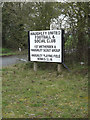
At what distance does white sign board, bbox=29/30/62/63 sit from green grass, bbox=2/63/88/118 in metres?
0.98

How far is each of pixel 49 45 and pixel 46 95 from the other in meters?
3.37

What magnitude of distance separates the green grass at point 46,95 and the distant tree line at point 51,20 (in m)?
1.59

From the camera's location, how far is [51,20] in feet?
36.7

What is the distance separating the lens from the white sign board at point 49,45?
9.55 m

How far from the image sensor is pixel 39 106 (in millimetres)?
5793

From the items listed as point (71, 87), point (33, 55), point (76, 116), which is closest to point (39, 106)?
point (76, 116)

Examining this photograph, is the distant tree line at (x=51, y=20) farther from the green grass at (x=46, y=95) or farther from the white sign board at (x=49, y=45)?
the green grass at (x=46, y=95)

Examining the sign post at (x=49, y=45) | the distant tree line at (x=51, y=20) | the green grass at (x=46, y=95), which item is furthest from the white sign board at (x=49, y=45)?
the distant tree line at (x=51, y=20)

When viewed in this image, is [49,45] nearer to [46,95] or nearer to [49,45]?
[49,45]

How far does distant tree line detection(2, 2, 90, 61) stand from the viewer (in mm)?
10156

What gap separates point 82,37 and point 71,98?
4.97m

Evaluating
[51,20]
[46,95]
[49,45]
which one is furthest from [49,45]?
[46,95]

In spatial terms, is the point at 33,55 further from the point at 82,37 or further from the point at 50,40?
the point at 82,37

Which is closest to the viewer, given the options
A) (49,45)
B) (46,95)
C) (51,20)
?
(46,95)
